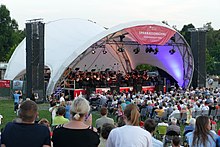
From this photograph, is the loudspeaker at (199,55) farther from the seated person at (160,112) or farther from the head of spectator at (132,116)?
the head of spectator at (132,116)

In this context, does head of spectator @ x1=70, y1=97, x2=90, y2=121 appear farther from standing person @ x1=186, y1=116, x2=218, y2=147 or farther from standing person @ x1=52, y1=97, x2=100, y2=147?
standing person @ x1=186, y1=116, x2=218, y2=147

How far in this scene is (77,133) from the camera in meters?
3.61

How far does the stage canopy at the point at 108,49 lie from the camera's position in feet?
80.8

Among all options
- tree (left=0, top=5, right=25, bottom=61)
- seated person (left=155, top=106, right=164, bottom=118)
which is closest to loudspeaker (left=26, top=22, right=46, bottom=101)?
seated person (left=155, top=106, right=164, bottom=118)

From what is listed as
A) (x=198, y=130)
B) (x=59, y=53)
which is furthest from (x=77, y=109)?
(x=59, y=53)

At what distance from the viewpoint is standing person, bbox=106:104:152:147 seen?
364cm

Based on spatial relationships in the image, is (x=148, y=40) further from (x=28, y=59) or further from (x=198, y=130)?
(x=198, y=130)

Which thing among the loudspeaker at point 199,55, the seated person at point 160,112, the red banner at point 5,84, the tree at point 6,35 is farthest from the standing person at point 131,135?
the tree at point 6,35

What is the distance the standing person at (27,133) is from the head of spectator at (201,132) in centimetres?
185

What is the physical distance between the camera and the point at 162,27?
83.9ft

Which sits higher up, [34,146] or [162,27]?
[162,27]

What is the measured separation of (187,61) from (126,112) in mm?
26199

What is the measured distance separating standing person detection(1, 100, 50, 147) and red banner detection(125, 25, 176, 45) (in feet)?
69.4

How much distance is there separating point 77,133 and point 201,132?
1.64m
